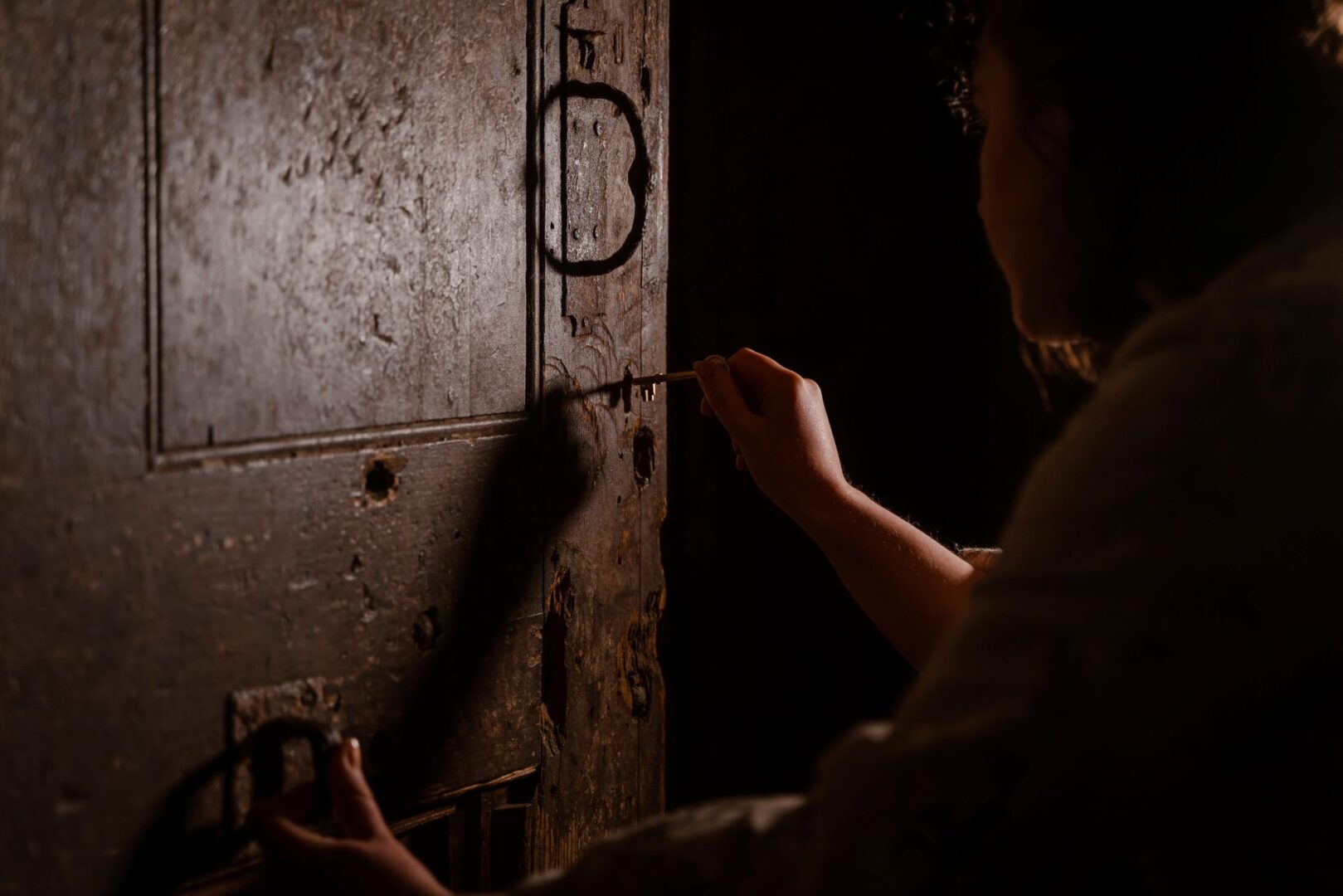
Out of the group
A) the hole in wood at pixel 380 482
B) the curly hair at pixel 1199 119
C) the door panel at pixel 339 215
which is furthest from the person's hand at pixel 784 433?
the curly hair at pixel 1199 119

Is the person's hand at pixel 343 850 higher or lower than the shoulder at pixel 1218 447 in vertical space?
lower

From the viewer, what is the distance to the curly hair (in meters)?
0.69

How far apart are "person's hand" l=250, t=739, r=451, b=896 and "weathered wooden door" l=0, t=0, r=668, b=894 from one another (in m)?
0.09

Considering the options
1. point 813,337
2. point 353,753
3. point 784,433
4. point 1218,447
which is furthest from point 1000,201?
point 813,337

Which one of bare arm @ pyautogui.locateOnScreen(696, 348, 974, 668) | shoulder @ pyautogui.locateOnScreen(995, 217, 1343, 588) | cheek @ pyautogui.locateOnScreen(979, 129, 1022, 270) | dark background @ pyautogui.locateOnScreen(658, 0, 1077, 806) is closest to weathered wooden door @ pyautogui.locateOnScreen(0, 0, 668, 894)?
bare arm @ pyautogui.locateOnScreen(696, 348, 974, 668)

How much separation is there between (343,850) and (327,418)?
321 mm

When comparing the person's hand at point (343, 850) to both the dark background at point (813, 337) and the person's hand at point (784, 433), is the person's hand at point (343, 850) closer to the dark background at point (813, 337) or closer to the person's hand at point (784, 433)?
the person's hand at point (784, 433)

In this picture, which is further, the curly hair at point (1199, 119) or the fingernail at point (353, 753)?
the fingernail at point (353, 753)

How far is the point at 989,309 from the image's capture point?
2.15 metres

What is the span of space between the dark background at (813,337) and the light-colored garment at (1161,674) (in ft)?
4.59

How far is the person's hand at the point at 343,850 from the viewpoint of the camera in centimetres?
72

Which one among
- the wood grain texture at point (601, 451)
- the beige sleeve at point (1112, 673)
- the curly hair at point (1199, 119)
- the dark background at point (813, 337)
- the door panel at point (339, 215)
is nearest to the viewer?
the beige sleeve at point (1112, 673)

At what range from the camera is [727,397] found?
46.4 inches

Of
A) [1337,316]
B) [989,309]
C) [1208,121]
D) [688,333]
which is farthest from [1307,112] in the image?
[989,309]
